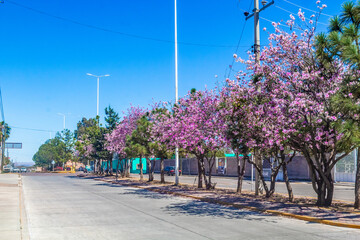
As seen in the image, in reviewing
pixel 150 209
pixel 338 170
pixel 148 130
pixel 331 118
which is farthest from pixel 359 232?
pixel 338 170

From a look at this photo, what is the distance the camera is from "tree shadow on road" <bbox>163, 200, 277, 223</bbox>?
1328 centimetres

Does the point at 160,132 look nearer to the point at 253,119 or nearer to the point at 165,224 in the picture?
the point at 253,119

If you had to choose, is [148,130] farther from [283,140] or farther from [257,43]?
[283,140]

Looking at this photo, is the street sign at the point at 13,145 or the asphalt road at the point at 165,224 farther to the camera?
the street sign at the point at 13,145

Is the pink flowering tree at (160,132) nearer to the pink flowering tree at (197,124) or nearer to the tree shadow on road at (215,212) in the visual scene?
the pink flowering tree at (197,124)

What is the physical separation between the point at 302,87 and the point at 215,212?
18.7ft

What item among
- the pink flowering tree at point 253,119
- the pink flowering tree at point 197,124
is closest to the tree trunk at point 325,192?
the pink flowering tree at point 253,119

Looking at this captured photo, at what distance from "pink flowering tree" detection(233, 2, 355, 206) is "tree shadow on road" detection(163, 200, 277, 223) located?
3.15m

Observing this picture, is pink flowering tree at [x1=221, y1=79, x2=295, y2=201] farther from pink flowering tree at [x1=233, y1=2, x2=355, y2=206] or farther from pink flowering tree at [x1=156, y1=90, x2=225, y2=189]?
pink flowering tree at [x1=156, y1=90, x2=225, y2=189]

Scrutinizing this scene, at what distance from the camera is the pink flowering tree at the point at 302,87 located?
528 inches

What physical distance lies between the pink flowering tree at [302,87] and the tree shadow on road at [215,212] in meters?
3.15

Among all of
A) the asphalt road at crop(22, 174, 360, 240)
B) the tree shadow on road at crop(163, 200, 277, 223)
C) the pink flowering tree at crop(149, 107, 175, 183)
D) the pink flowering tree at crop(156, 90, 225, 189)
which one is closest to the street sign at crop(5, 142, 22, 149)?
the pink flowering tree at crop(149, 107, 175, 183)

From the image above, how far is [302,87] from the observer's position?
46.0 feet

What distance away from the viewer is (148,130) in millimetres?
30734
